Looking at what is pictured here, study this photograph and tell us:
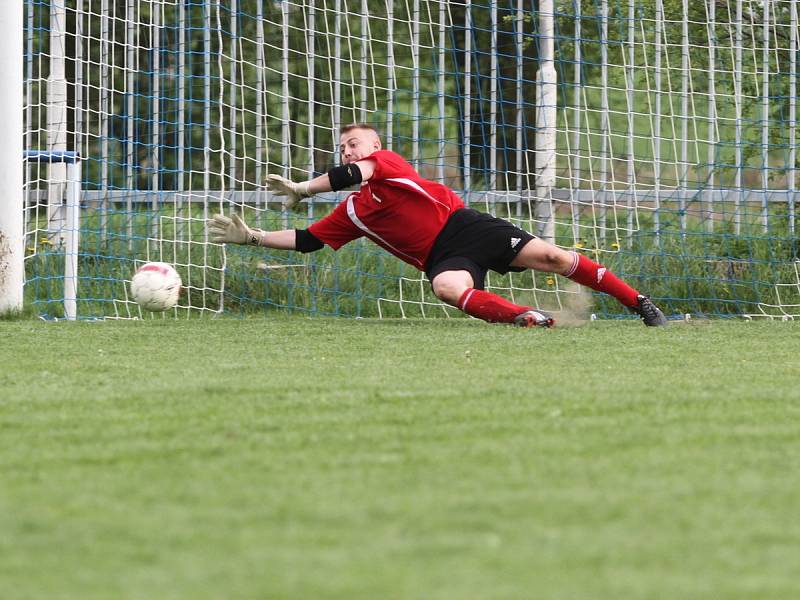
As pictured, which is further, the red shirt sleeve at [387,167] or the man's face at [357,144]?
the man's face at [357,144]

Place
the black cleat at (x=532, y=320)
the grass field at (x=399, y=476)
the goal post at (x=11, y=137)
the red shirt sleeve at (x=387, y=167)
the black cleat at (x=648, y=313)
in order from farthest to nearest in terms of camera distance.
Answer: the goal post at (x=11, y=137) → the black cleat at (x=648, y=313) → the red shirt sleeve at (x=387, y=167) → the black cleat at (x=532, y=320) → the grass field at (x=399, y=476)

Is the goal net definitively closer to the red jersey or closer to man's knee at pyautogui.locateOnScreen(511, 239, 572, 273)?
the red jersey

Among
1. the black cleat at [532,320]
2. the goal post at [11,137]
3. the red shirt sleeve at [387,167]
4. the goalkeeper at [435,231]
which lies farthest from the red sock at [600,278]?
the goal post at [11,137]

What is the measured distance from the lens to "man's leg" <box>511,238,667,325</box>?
657 centimetres

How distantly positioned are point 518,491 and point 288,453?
0.67m

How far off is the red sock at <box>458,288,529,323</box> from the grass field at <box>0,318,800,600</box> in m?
1.17

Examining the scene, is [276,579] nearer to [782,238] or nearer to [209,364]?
[209,364]

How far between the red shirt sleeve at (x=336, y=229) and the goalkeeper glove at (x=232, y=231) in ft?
1.01

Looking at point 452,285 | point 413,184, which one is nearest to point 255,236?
point 413,184

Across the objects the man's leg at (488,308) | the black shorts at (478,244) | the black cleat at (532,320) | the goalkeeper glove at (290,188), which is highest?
the goalkeeper glove at (290,188)

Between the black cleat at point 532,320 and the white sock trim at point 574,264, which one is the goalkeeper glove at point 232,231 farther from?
the white sock trim at point 574,264

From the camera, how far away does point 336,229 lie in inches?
270

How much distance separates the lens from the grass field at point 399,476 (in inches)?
80.4

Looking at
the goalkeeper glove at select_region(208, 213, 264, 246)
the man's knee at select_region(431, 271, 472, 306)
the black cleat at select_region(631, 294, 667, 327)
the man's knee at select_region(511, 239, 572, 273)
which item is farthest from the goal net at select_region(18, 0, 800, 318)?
the man's knee at select_region(431, 271, 472, 306)
